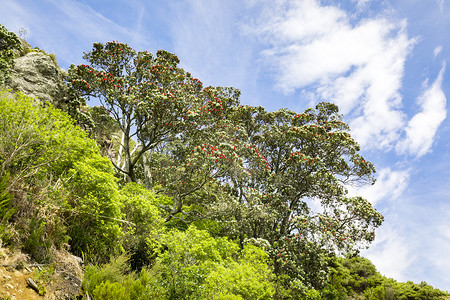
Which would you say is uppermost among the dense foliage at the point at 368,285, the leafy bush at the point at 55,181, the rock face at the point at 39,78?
the dense foliage at the point at 368,285

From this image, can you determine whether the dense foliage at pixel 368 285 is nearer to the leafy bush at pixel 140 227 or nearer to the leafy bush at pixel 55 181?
the leafy bush at pixel 140 227

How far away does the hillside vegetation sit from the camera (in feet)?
27.6

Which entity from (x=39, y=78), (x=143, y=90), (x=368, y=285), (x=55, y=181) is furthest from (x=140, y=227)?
(x=368, y=285)

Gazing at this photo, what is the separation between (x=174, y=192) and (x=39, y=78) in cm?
1383

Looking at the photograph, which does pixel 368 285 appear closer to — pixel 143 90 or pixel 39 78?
pixel 143 90

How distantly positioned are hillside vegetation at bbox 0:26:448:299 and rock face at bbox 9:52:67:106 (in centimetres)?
12

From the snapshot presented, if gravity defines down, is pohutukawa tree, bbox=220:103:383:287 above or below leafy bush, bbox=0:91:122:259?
above

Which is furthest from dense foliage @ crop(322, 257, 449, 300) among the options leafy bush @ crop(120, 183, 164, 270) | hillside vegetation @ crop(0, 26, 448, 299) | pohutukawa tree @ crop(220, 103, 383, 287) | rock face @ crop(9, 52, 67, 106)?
rock face @ crop(9, 52, 67, 106)

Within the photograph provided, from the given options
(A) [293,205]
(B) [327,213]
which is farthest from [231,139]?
(B) [327,213]

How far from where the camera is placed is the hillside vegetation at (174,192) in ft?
27.6

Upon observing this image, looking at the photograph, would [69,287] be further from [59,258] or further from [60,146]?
[60,146]

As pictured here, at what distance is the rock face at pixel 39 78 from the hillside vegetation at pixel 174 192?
117mm

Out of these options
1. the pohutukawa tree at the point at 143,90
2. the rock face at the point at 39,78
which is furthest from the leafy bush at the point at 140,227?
the rock face at the point at 39,78

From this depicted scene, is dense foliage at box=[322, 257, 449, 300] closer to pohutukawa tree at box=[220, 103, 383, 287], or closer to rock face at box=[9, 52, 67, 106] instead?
pohutukawa tree at box=[220, 103, 383, 287]
